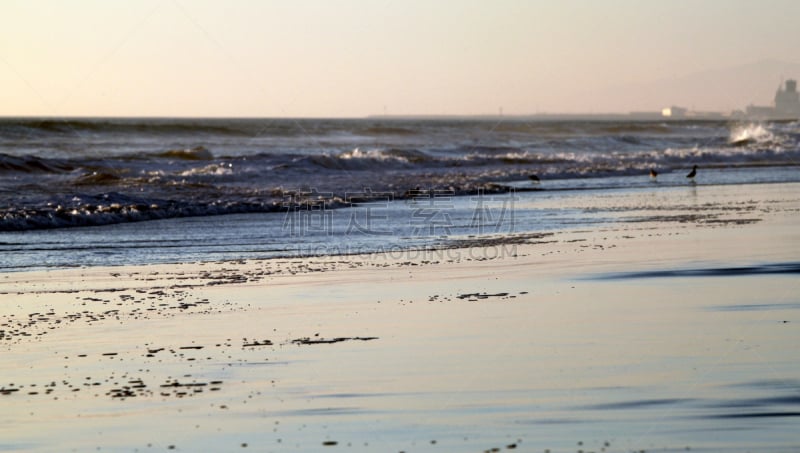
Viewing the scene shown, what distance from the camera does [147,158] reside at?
32.7m

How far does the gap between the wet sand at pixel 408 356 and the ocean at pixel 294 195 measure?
2.12 m

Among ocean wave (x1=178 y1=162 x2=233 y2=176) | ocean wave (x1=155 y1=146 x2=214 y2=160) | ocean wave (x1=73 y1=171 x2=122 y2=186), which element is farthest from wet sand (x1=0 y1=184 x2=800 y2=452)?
ocean wave (x1=155 y1=146 x2=214 y2=160)

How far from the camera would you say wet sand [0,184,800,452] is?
172 inches

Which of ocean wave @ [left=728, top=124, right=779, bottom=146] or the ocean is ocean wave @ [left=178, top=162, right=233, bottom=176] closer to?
the ocean

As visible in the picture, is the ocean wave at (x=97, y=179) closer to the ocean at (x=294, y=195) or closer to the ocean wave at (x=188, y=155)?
the ocean at (x=294, y=195)

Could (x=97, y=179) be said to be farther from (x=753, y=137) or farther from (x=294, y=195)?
(x=753, y=137)

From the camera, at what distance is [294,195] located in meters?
19.7

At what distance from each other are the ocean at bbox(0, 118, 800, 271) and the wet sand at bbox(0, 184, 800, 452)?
212 cm

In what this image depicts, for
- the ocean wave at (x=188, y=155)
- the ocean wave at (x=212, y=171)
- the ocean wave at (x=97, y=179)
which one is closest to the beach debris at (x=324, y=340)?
the ocean wave at (x=97, y=179)

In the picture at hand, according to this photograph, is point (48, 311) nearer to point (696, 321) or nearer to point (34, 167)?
point (696, 321)

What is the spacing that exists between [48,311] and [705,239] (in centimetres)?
722

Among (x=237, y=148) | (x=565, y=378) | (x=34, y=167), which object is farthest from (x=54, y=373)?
(x=237, y=148)

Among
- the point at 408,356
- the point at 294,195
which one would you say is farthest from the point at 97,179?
the point at 408,356

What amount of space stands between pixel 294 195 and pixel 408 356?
14.1 meters
